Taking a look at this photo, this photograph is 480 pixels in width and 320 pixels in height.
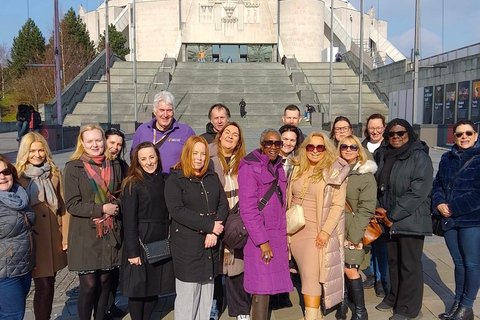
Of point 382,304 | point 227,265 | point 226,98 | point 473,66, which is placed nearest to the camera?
point 227,265

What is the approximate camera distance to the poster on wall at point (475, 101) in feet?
62.3

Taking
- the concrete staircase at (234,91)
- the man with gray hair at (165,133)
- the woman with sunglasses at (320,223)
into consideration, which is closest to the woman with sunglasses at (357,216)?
the woman with sunglasses at (320,223)

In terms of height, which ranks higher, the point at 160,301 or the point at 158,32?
the point at 158,32

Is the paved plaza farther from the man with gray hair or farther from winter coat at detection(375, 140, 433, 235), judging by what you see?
the man with gray hair

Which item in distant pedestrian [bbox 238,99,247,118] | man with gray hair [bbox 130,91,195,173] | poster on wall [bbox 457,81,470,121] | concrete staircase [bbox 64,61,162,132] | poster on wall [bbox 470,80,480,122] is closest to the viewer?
man with gray hair [bbox 130,91,195,173]

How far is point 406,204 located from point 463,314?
3.79ft

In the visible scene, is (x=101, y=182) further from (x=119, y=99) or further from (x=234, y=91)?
(x=119, y=99)

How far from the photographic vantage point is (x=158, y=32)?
161 feet

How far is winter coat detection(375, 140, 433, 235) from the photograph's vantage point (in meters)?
4.09

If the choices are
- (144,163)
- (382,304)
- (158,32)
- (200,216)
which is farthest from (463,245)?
(158,32)

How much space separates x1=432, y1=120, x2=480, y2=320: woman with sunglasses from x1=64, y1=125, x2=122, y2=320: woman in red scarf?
3.00 m

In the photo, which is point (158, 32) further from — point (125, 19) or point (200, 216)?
point (200, 216)

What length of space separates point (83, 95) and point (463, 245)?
31.0m

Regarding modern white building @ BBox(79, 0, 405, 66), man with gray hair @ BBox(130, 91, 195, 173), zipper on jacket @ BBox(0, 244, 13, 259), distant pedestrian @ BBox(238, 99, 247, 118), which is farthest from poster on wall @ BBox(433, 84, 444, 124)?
modern white building @ BBox(79, 0, 405, 66)
